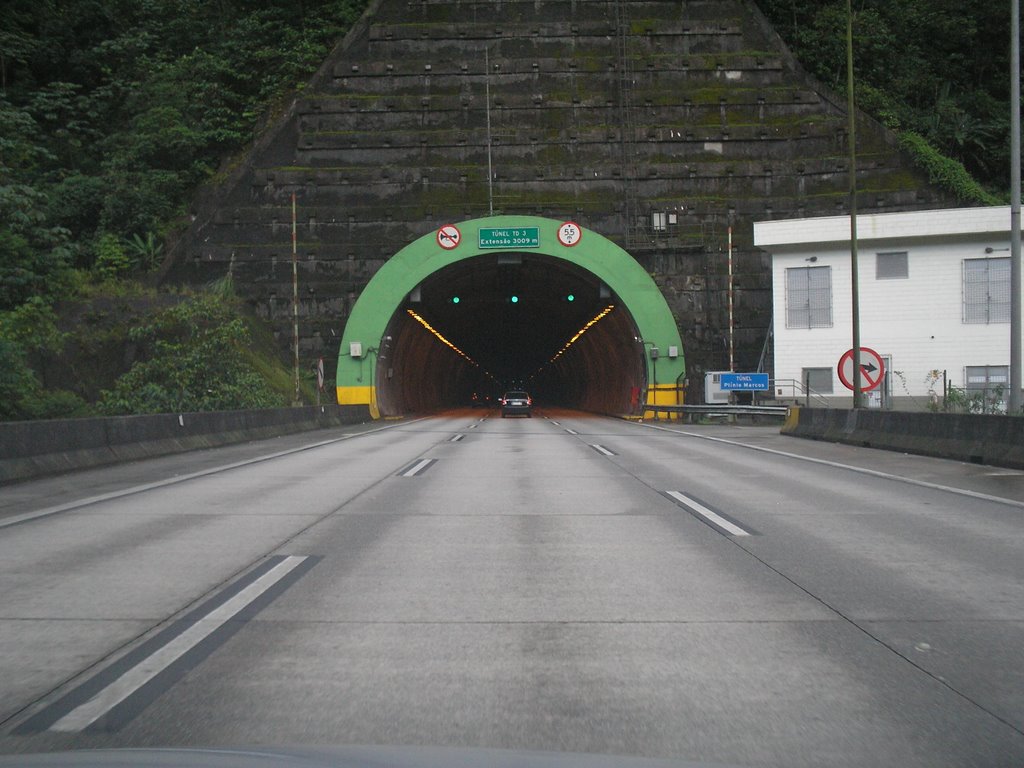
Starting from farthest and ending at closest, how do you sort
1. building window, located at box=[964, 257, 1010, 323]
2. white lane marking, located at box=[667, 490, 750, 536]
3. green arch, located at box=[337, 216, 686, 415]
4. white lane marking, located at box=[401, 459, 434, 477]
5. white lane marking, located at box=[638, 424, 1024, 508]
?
green arch, located at box=[337, 216, 686, 415]
building window, located at box=[964, 257, 1010, 323]
white lane marking, located at box=[401, 459, 434, 477]
white lane marking, located at box=[638, 424, 1024, 508]
white lane marking, located at box=[667, 490, 750, 536]

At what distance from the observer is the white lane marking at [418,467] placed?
1605cm

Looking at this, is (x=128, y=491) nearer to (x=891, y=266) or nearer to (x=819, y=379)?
(x=819, y=379)

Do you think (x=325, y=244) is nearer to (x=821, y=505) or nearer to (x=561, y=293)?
(x=561, y=293)

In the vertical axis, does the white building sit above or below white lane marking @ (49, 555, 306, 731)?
above

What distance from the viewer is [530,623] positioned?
5984mm

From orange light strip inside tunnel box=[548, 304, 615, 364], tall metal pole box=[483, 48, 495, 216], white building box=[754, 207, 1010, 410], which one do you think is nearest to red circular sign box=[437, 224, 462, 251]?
tall metal pole box=[483, 48, 495, 216]

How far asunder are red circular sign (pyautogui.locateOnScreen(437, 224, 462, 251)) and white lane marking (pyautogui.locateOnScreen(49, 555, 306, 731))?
A: 36332 millimetres

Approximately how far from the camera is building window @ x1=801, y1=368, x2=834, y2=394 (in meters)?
39.2

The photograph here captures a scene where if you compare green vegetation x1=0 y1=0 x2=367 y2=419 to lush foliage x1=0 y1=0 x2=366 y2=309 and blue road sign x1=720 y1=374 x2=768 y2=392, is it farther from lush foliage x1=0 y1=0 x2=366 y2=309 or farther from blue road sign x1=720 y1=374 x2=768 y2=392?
blue road sign x1=720 y1=374 x2=768 y2=392

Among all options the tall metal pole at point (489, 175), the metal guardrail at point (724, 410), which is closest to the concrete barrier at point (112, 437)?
the metal guardrail at point (724, 410)

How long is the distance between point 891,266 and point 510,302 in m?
26.4

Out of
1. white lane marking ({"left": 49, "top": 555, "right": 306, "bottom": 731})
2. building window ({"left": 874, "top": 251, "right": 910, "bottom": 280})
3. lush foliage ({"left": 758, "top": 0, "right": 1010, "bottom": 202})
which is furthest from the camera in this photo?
lush foliage ({"left": 758, "top": 0, "right": 1010, "bottom": 202})

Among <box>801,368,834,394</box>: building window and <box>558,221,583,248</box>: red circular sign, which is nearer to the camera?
<box>801,368,834,394</box>: building window

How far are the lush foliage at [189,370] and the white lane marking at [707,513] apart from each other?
24172 mm
